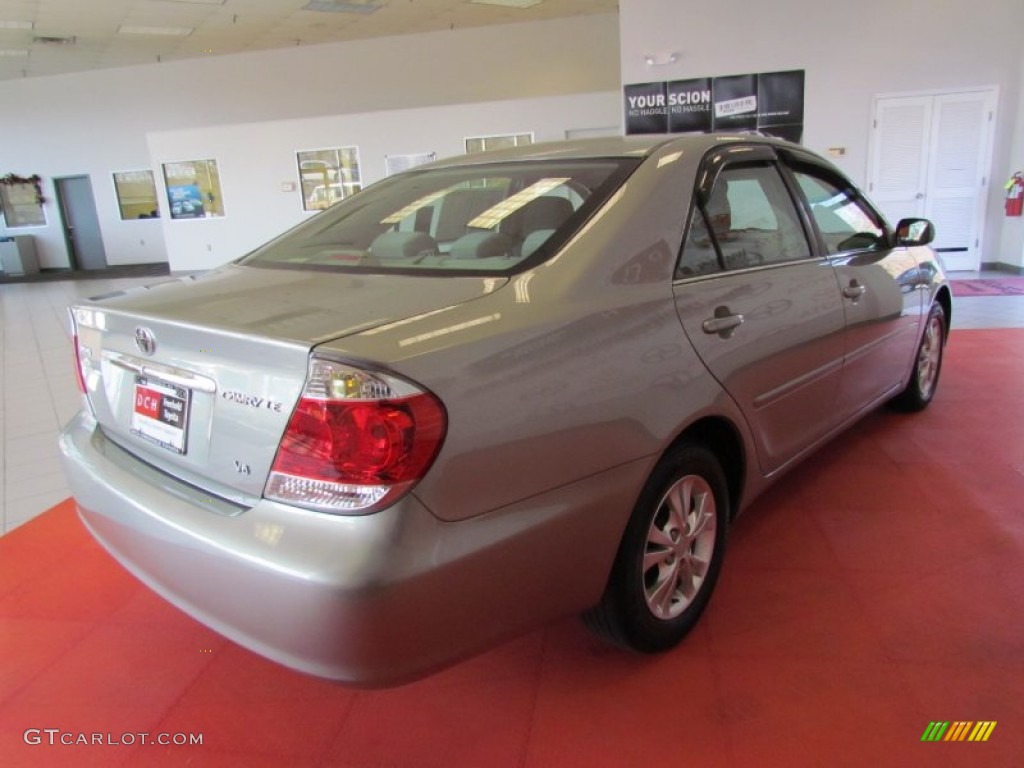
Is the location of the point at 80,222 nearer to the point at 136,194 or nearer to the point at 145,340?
the point at 136,194

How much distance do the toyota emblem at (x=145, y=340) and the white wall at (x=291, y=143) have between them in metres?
10.3

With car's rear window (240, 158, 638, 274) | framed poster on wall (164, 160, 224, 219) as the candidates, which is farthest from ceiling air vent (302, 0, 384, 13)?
car's rear window (240, 158, 638, 274)

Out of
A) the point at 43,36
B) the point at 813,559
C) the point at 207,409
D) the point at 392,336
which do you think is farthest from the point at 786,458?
the point at 43,36

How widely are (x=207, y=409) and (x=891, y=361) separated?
2694 millimetres

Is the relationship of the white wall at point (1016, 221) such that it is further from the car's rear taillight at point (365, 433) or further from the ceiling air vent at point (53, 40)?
the ceiling air vent at point (53, 40)

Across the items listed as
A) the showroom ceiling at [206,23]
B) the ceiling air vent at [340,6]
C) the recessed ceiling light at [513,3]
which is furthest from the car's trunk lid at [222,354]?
the recessed ceiling light at [513,3]

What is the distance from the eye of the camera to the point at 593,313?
149cm

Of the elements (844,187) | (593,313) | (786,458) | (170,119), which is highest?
(170,119)

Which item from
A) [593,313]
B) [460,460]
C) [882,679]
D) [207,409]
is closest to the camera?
[460,460]

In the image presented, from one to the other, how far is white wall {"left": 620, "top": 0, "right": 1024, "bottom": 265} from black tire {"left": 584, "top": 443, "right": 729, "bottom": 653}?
791 cm

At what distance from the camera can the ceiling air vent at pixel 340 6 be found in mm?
10898

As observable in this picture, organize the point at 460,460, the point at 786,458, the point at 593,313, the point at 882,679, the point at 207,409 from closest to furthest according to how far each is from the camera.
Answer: the point at 460,460 < the point at 207,409 < the point at 593,313 < the point at 882,679 < the point at 786,458

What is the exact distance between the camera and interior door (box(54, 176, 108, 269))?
16172 millimetres

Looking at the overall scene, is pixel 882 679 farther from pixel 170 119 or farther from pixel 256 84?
pixel 170 119
